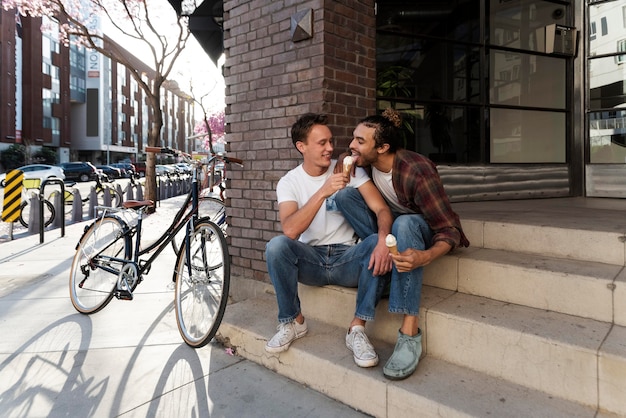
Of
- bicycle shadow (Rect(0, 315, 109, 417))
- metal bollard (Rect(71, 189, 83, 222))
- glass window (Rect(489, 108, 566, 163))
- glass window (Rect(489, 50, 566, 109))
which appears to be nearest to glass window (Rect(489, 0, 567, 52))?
glass window (Rect(489, 50, 566, 109))

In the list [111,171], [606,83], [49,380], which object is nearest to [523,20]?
[606,83]

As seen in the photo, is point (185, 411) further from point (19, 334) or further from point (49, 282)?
point (49, 282)

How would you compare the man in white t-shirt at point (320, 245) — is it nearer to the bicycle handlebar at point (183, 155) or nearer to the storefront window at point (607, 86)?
the bicycle handlebar at point (183, 155)

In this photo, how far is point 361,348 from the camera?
84.6 inches

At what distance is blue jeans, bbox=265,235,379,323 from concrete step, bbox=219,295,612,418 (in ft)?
0.80

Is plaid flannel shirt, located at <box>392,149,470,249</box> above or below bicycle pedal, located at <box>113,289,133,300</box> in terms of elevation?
above

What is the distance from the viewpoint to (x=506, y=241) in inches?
110

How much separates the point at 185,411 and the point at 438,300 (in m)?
1.47

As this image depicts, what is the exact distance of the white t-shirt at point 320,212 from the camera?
251cm

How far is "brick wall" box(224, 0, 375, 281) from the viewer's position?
3.15m

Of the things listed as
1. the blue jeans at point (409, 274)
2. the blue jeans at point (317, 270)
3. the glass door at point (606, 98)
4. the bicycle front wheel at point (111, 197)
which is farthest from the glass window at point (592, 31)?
the bicycle front wheel at point (111, 197)

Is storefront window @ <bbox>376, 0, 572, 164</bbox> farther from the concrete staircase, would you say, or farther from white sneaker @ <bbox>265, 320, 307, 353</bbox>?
white sneaker @ <bbox>265, 320, 307, 353</bbox>

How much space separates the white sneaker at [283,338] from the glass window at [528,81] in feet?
13.8

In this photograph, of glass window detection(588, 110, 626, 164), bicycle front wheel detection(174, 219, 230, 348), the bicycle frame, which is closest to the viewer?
bicycle front wheel detection(174, 219, 230, 348)
